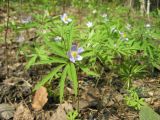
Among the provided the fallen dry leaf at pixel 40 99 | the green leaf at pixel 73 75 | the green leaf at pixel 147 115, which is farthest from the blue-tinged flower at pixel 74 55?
the fallen dry leaf at pixel 40 99

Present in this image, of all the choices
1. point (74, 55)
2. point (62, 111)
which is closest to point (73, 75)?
point (74, 55)

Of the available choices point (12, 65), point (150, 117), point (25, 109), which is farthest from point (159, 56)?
point (12, 65)

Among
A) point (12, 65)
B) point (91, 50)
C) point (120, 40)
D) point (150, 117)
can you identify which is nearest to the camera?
point (150, 117)

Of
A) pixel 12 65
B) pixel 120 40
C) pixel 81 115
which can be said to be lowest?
pixel 81 115

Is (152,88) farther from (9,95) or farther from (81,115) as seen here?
(9,95)

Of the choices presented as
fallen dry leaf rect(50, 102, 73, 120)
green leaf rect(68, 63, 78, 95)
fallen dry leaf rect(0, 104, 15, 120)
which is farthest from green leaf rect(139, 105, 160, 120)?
fallen dry leaf rect(0, 104, 15, 120)

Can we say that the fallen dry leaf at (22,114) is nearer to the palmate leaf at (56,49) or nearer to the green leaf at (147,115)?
the palmate leaf at (56,49)

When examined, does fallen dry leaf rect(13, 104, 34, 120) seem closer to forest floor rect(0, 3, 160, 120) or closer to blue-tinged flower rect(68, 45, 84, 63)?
forest floor rect(0, 3, 160, 120)
